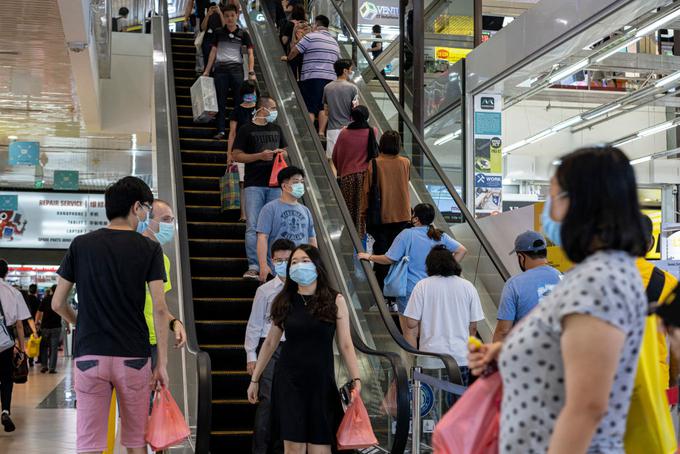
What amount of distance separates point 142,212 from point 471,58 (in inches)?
338

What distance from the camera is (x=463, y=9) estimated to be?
13516 millimetres

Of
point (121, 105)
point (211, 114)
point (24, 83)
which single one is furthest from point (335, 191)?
point (121, 105)

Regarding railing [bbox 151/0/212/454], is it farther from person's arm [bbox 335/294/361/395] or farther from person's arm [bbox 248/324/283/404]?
person's arm [bbox 335/294/361/395]

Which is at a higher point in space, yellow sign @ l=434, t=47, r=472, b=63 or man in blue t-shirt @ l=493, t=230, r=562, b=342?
yellow sign @ l=434, t=47, r=472, b=63

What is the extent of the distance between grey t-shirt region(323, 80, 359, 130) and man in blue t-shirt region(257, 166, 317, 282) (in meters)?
2.69

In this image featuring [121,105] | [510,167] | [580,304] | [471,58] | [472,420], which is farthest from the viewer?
[510,167]

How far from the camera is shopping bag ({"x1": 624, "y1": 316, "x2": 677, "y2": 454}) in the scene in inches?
89.8

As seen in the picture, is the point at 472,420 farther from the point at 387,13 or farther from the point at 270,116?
the point at 387,13

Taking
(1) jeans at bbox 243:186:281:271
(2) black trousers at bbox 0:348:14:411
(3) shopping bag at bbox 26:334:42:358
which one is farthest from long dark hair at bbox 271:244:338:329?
(3) shopping bag at bbox 26:334:42:358

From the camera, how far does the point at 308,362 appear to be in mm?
5070

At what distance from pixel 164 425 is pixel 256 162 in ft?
13.4

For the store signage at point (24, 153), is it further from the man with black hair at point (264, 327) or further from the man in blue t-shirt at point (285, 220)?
the man with black hair at point (264, 327)

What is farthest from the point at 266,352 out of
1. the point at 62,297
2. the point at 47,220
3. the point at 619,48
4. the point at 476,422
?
the point at 47,220

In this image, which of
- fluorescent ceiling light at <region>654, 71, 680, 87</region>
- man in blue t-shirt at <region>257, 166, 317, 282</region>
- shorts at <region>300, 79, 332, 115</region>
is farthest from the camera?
fluorescent ceiling light at <region>654, 71, 680, 87</region>
